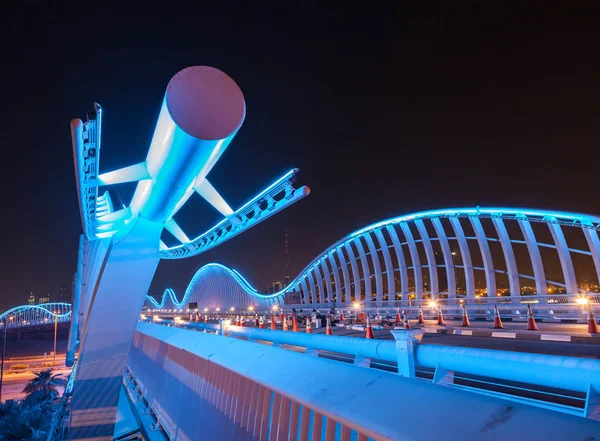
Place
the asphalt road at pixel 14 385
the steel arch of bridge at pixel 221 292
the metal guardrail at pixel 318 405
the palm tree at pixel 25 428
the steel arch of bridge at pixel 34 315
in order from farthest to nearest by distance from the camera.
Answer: the steel arch of bridge at pixel 34 315, the steel arch of bridge at pixel 221 292, the asphalt road at pixel 14 385, the palm tree at pixel 25 428, the metal guardrail at pixel 318 405

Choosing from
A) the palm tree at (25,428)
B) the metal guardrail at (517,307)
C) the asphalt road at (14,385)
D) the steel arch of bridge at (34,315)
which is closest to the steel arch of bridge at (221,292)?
the asphalt road at (14,385)

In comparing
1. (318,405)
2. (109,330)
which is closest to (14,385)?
(109,330)

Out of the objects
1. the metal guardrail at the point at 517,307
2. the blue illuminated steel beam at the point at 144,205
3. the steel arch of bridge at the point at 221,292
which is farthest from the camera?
the steel arch of bridge at the point at 221,292

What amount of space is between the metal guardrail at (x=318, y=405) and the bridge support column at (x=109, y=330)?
3.94 m

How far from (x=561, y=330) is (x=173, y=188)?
1046cm

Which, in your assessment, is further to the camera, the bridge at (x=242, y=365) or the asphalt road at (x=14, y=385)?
the asphalt road at (x=14, y=385)

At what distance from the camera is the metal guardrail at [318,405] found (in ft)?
3.59

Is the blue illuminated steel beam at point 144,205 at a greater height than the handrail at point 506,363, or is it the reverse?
the blue illuminated steel beam at point 144,205

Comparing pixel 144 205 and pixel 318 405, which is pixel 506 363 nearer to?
pixel 318 405

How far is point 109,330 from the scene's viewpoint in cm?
787

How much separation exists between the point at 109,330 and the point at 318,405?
297 inches

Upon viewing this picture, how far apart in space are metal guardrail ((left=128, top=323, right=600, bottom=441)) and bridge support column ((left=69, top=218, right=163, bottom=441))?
394cm

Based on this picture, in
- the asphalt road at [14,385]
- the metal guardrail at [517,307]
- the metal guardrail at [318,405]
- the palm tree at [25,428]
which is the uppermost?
the metal guardrail at [517,307]

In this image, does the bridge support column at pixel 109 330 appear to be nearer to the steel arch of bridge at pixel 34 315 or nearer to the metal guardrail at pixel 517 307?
the metal guardrail at pixel 517 307
